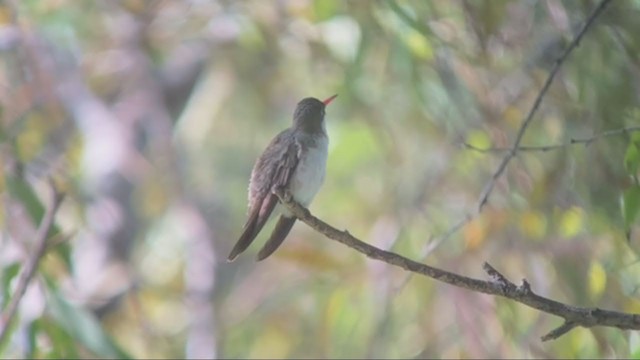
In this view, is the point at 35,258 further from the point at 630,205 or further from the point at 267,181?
the point at 630,205

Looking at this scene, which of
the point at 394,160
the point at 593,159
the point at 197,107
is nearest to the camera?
the point at 593,159

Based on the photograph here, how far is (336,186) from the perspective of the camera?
502 centimetres

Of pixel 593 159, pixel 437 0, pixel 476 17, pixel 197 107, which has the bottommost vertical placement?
pixel 593 159

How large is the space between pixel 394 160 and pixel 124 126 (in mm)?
1245

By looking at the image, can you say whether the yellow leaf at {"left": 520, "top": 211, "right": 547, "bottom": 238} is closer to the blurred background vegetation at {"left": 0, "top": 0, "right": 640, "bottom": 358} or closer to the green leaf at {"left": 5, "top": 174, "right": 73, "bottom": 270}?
the blurred background vegetation at {"left": 0, "top": 0, "right": 640, "bottom": 358}

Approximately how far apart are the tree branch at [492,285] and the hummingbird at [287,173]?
5cm

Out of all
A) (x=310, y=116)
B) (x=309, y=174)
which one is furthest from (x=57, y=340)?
(x=309, y=174)

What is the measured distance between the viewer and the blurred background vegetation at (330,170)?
2.58 meters

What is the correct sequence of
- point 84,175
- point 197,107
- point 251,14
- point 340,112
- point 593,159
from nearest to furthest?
point 593,159
point 251,14
point 84,175
point 340,112
point 197,107

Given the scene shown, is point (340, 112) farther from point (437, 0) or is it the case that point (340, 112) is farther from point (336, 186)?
point (437, 0)

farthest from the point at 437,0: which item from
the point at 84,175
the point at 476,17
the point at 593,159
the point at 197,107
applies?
the point at 197,107

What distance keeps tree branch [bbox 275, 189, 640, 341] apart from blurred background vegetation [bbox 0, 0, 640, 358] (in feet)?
1.07

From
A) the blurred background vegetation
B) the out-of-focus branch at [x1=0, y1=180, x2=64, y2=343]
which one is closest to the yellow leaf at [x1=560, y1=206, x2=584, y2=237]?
the blurred background vegetation

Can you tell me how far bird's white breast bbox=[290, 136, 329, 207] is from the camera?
180cm
